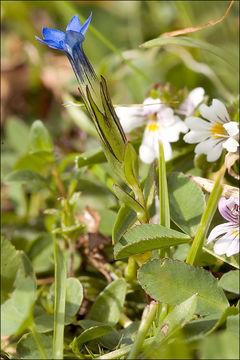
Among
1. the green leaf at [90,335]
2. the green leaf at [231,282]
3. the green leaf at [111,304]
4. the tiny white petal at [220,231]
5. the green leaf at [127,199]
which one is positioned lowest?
the green leaf at [111,304]

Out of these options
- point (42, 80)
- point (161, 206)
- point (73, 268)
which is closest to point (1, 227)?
point (73, 268)

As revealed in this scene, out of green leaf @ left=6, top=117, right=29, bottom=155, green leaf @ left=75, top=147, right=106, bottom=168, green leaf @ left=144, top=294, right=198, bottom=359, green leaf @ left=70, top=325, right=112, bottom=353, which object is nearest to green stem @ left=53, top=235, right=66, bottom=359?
green leaf @ left=70, top=325, right=112, bottom=353

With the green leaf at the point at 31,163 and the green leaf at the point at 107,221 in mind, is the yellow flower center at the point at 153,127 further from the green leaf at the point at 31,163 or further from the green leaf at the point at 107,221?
the green leaf at the point at 31,163

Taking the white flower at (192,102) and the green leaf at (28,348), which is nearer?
the green leaf at (28,348)

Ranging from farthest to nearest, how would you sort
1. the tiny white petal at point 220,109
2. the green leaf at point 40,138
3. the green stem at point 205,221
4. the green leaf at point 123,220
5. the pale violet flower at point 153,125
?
the green leaf at point 40,138
the pale violet flower at point 153,125
the tiny white petal at point 220,109
the green leaf at point 123,220
the green stem at point 205,221

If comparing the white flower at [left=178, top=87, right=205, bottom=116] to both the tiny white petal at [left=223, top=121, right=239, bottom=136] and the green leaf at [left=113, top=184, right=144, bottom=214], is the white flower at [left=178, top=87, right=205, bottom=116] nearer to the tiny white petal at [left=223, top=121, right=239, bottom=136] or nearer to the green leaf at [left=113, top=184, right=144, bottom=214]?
the tiny white petal at [left=223, top=121, right=239, bottom=136]

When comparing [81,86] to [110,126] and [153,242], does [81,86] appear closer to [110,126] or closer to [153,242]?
[110,126]

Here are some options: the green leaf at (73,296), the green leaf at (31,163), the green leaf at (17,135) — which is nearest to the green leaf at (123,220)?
the green leaf at (73,296)
